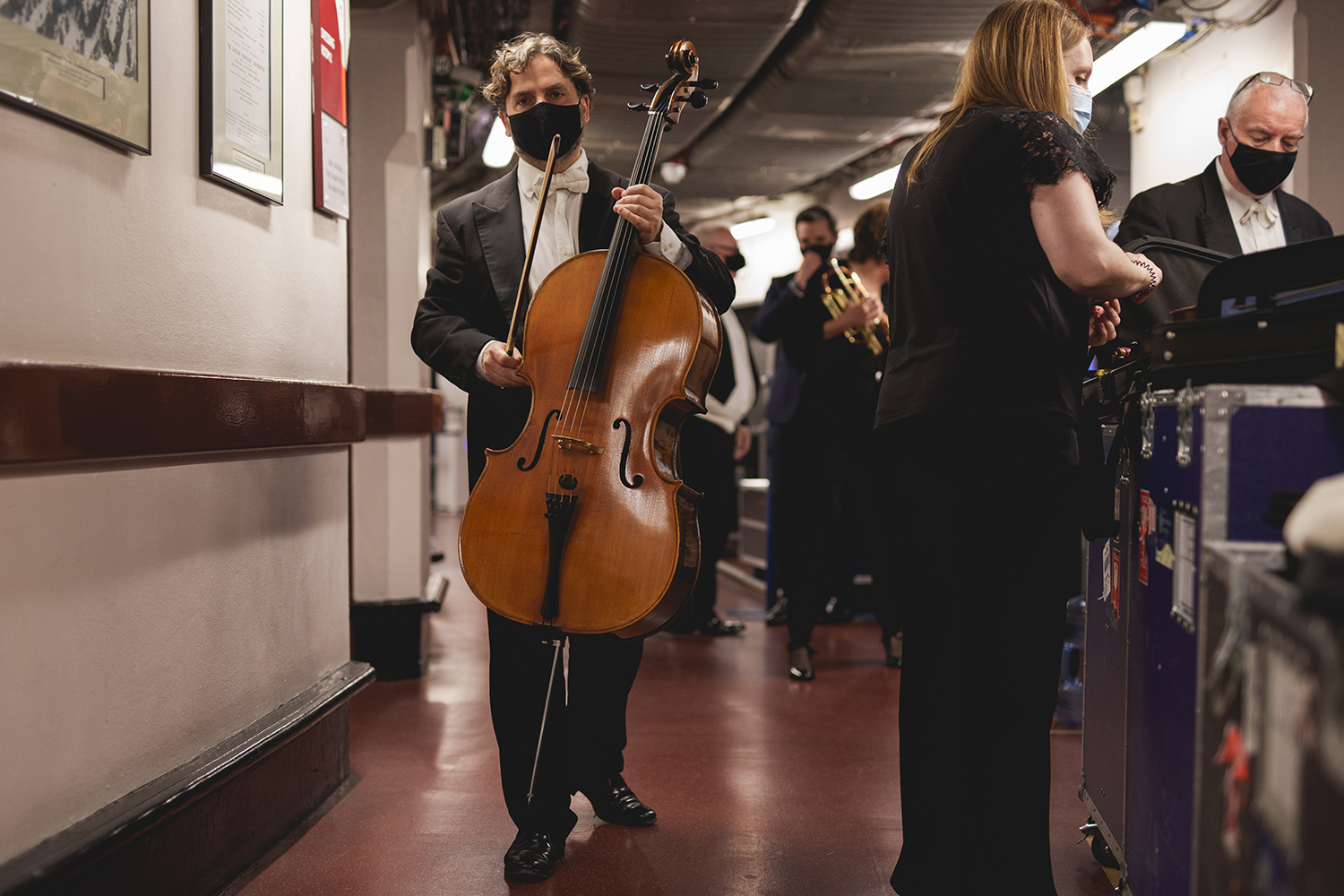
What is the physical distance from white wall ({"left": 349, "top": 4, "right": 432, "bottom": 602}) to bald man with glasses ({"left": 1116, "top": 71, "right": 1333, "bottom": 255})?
8.05ft

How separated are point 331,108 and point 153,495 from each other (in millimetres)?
1249

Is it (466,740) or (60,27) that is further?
(466,740)

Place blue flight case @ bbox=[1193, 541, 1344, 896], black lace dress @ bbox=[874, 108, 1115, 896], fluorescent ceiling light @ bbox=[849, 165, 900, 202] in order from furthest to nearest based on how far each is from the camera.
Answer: fluorescent ceiling light @ bbox=[849, 165, 900, 202]
black lace dress @ bbox=[874, 108, 1115, 896]
blue flight case @ bbox=[1193, 541, 1344, 896]

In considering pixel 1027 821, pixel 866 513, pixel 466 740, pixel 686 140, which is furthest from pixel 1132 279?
pixel 686 140

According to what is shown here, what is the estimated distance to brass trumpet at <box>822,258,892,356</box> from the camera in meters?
3.72

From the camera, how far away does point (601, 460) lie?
1707 mm

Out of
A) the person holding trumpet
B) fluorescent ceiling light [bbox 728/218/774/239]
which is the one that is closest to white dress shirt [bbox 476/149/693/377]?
the person holding trumpet

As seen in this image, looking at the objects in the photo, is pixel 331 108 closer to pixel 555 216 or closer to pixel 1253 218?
pixel 555 216

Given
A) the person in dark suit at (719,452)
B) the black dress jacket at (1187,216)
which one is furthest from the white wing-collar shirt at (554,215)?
the person in dark suit at (719,452)

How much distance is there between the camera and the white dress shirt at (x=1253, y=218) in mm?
2330

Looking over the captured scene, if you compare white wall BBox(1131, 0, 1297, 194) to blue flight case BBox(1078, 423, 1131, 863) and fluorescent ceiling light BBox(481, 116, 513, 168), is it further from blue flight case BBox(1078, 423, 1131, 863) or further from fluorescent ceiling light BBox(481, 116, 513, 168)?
fluorescent ceiling light BBox(481, 116, 513, 168)

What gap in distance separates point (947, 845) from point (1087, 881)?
541mm

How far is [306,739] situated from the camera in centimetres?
221

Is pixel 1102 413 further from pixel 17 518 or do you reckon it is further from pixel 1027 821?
pixel 17 518
